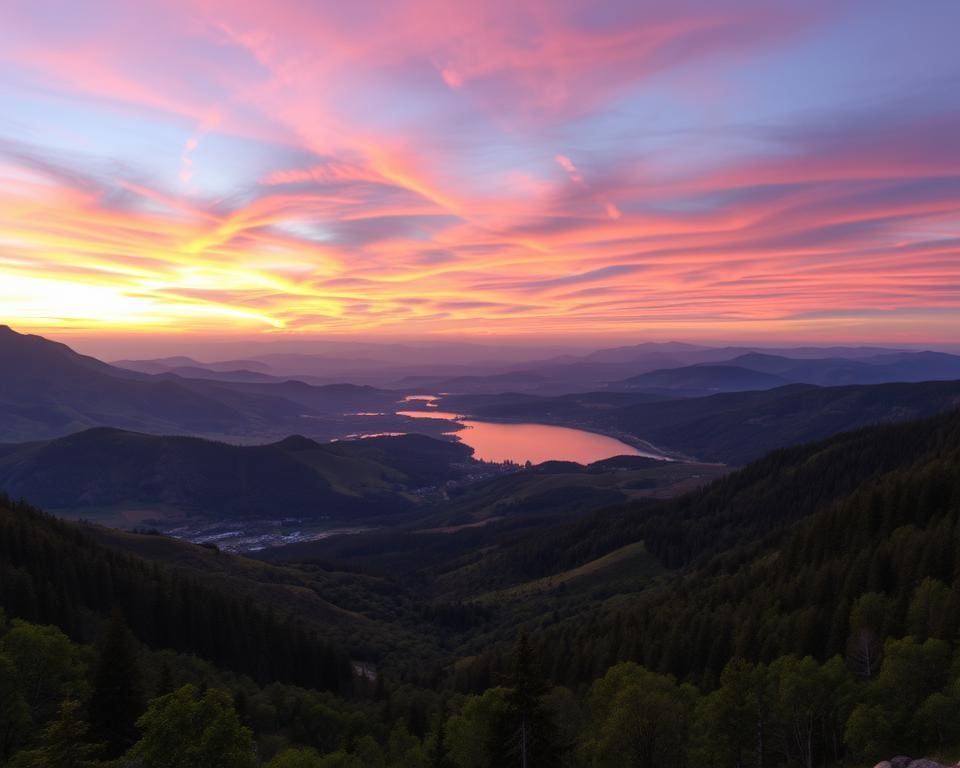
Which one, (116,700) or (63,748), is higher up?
(63,748)

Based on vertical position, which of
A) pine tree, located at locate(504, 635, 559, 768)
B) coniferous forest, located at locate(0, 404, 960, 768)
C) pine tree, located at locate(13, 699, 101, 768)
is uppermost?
pine tree, located at locate(13, 699, 101, 768)

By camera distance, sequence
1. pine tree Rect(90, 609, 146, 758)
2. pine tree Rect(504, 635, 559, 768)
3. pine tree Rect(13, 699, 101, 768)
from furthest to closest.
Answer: pine tree Rect(90, 609, 146, 758)
pine tree Rect(504, 635, 559, 768)
pine tree Rect(13, 699, 101, 768)

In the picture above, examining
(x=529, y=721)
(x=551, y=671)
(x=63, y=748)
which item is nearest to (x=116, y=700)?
(x=63, y=748)

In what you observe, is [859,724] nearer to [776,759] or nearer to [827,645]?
[776,759]

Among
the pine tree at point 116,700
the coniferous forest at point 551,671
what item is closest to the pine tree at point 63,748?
the coniferous forest at point 551,671

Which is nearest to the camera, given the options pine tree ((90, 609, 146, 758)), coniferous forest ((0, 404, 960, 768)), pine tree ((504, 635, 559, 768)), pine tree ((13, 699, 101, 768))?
pine tree ((13, 699, 101, 768))

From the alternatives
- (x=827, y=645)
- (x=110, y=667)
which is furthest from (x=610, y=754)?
(x=827, y=645)

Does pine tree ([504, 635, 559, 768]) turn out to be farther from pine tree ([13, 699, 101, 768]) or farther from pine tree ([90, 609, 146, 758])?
pine tree ([90, 609, 146, 758])

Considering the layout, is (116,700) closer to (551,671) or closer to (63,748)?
(63,748)

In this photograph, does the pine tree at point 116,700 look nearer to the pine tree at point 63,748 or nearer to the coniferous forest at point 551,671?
the coniferous forest at point 551,671

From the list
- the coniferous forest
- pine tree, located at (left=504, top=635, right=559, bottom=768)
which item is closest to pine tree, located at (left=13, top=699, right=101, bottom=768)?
the coniferous forest
